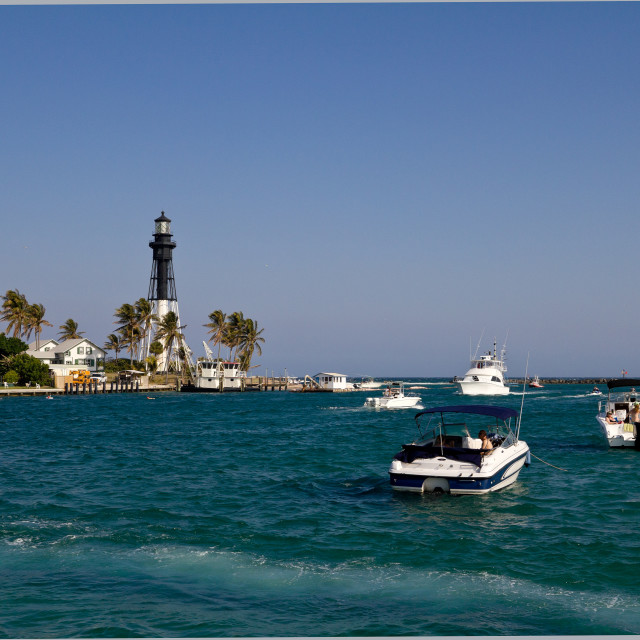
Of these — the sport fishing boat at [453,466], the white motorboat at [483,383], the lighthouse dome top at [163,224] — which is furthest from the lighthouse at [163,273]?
the sport fishing boat at [453,466]

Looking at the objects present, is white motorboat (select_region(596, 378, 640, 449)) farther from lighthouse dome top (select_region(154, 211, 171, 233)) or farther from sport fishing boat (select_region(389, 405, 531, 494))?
lighthouse dome top (select_region(154, 211, 171, 233))

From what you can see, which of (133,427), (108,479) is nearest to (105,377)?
(133,427)

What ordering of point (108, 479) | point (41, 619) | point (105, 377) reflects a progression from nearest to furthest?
point (41, 619) < point (108, 479) < point (105, 377)

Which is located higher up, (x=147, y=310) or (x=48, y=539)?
(x=147, y=310)

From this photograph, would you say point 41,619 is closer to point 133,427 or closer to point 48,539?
point 48,539

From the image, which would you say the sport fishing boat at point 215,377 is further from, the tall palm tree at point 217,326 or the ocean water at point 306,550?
the ocean water at point 306,550

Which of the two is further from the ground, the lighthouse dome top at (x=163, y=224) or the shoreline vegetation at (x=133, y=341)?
the lighthouse dome top at (x=163, y=224)

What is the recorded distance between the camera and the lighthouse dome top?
Answer: 13275 cm

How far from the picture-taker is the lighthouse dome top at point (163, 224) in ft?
436

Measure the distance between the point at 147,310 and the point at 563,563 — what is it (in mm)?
119833

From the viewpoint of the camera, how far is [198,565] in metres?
14.6

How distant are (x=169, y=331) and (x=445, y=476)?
111171 mm

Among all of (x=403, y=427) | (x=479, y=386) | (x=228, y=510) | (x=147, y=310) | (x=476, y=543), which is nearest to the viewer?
(x=476, y=543)

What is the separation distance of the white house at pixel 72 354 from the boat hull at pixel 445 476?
106671mm
